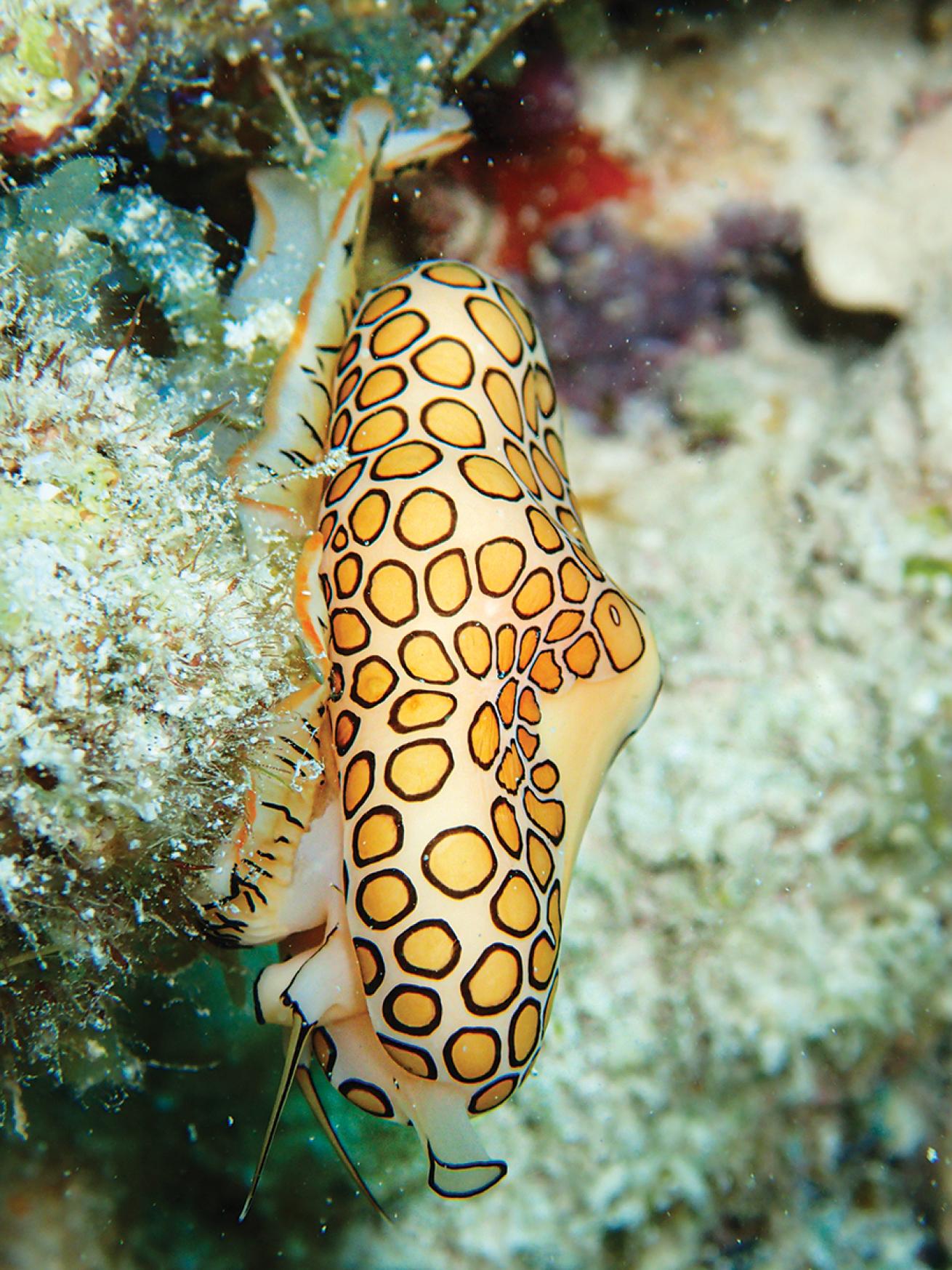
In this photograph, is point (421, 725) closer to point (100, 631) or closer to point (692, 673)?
point (100, 631)

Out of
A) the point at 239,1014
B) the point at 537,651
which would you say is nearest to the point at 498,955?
the point at 537,651

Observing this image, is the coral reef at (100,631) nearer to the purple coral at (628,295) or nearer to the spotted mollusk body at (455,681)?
the spotted mollusk body at (455,681)

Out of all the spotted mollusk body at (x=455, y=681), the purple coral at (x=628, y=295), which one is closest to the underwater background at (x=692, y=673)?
the purple coral at (x=628, y=295)

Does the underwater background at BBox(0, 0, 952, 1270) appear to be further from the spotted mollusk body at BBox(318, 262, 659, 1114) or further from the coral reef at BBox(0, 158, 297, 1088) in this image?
the spotted mollusk body at BBox(318, 262, 659, 1114)

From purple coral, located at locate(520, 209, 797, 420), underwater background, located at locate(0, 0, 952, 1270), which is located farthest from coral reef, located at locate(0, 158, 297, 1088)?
purple coral, located at locate(520, 209, 797, 420)

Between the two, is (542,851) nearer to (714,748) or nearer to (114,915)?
(114,915)

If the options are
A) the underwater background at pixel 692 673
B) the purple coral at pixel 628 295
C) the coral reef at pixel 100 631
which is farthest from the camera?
the purple coral at pixel 628 295
